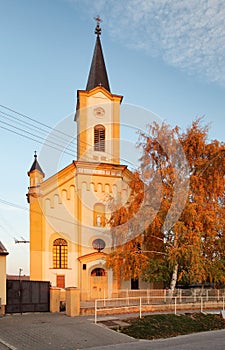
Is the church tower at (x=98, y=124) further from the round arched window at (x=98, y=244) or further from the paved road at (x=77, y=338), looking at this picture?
the paved road at (x=77, y=338)

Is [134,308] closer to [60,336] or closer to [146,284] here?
[60,336]

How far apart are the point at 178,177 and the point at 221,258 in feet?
17.3

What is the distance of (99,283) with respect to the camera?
2973cm

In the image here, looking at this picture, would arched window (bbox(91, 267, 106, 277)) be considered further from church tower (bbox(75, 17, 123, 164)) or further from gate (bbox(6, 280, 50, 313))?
gate (bbox(6, 280, 50, 313))

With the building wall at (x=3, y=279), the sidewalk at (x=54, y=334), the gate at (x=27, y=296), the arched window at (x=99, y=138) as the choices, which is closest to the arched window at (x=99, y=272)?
the gate at (x=27, y=296)

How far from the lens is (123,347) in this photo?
13867 mm

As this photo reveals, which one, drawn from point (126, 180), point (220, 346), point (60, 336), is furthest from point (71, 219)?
point (220, 346)

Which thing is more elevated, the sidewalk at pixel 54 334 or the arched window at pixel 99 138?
the arched window at pixel 99 138

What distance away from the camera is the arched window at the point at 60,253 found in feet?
97.1

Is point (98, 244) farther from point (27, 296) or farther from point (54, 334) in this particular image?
point (54, 334)

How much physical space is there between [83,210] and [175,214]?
27.5 ft

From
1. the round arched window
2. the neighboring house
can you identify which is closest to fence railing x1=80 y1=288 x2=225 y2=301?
the round arched window

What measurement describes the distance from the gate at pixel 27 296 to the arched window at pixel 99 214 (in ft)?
30.7

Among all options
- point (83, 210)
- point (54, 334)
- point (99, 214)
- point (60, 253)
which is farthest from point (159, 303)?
point (83, 210)
